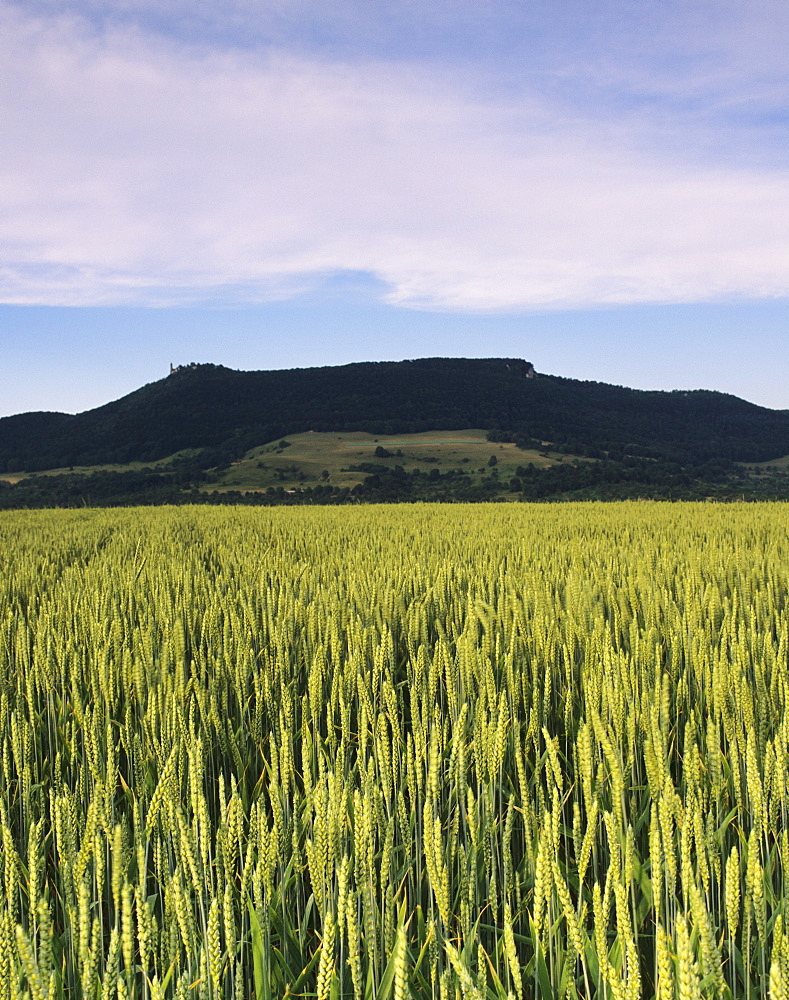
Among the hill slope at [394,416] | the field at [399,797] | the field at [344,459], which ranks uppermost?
the hill slope at [394,416]

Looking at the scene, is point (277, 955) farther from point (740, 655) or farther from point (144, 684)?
point (740, 655)

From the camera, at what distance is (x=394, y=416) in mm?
90812

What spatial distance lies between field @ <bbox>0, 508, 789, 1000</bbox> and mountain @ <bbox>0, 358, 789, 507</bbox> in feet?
149

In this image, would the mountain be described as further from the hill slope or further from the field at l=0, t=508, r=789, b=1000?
the field at l=0, t=508, r=789, b=1000

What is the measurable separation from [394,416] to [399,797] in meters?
90.2

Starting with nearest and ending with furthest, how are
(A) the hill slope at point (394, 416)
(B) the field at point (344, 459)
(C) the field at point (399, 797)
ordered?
(C) the field at point (399, 797) < (B) the field at point (344, 459) < (A) the hill slope at point (394, 416)

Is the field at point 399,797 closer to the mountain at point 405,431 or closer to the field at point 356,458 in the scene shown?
the mountain at point 405,431

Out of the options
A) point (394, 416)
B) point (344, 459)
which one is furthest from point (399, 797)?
point (394, 416)

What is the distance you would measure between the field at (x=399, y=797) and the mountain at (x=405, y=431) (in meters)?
45.5

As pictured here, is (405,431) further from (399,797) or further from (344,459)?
(399,797)

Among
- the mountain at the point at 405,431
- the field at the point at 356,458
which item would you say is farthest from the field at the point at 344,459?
the mountain at the point at 405,431

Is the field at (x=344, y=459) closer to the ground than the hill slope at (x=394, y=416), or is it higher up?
closer to the ground

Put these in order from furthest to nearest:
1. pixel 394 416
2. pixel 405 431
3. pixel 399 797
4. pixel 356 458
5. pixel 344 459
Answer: pixel 394 416 → pixel 405 431 → pixel 344 459 → pixel 356 458 → pixel 399 797

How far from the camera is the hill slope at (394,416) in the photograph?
80125mm
